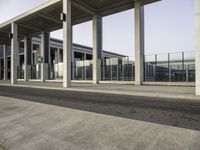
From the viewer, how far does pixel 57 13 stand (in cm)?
2420

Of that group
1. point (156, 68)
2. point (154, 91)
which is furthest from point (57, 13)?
point (154, 91)

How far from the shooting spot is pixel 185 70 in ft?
61.0

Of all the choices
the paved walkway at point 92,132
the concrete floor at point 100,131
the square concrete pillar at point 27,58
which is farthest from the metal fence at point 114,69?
the square concrete pillar at point 27,58

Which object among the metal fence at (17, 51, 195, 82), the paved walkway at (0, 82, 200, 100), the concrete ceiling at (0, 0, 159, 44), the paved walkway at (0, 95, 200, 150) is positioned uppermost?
the concrete ceiling at (0, 0, 159, 44)

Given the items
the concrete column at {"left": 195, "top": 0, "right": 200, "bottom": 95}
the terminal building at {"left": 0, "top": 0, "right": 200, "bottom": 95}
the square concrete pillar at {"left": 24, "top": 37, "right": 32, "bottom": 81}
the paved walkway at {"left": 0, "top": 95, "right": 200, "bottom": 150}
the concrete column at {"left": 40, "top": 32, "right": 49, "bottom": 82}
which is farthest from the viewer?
the square concrete pillar at {"left": 24, "top": 37, "right": 32, "bottom": 81}

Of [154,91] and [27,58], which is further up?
[27,58]

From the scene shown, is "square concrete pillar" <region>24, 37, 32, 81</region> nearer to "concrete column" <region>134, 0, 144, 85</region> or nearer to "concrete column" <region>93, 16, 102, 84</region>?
"concrete column" <region>93, 16, 102, 84</region>

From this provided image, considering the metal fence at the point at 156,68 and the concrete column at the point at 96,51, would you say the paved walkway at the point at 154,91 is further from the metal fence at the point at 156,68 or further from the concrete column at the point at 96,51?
the concrete column at the point at 96,51

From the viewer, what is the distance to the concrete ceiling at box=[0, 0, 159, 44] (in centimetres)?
2081

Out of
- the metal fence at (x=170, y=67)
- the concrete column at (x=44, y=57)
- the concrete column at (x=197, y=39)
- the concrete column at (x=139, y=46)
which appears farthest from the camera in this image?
the concrete column at (x=44, y=57)

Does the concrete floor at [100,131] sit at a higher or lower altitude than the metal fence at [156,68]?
lower

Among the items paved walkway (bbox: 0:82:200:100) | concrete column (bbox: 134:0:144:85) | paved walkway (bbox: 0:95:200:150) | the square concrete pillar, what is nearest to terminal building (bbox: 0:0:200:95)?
concrete column (bbox: 134:0:144:85)

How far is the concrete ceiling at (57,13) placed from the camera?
20.8m

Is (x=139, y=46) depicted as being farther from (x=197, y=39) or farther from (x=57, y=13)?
(x=57, y=13)
